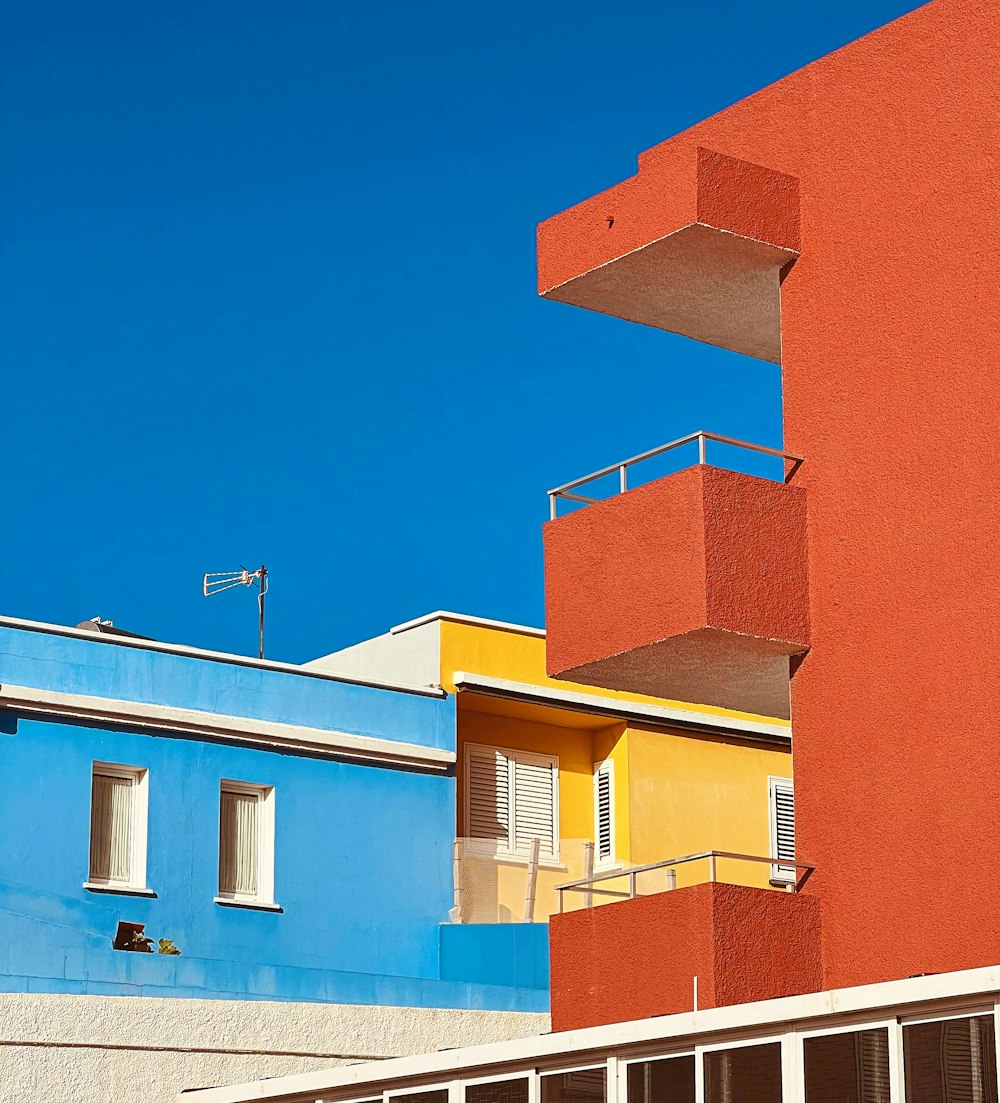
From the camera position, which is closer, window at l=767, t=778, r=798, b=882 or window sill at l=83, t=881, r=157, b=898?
window sill at l=83, t=881, r=157, b=898

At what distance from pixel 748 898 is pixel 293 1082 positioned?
390 centimetres

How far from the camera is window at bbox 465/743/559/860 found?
2978cm

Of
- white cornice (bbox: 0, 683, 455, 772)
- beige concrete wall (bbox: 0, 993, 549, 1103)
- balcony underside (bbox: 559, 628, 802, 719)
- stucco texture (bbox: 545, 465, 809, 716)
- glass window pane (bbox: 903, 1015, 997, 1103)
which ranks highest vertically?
white cornice (bbox: 0, 683, 455, 772)

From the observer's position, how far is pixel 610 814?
3081 centimetres

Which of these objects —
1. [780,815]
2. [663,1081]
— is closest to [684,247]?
[663,1081]

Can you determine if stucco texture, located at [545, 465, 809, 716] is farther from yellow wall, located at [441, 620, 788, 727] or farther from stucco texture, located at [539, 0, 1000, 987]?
yellow wall, located at [441, 620, 788, 727]

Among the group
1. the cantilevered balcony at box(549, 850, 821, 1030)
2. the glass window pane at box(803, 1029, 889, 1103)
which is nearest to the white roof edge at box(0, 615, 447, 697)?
the cantilevered balcony at box(549, 850, 821, 1030)

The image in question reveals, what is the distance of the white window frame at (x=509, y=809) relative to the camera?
96.3 feet

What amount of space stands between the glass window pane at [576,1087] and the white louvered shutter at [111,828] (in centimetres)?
1187

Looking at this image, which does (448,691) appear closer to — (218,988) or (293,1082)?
(218,988)

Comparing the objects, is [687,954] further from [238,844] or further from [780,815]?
[780,815]

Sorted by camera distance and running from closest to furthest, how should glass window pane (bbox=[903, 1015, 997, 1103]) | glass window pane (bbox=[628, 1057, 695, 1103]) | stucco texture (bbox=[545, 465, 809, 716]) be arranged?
glass window pane (bbox=[903, 1015, 997, 1103]) → glass window pane (bbox=[628, 1057, 695, 1103]) → stucco texture (bbox=[545, 465, 809, 716])

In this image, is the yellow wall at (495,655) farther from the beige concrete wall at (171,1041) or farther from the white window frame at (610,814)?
the beige concrete wall at (171,1041)

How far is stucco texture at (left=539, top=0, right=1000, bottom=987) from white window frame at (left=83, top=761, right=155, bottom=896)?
10.2 meters
